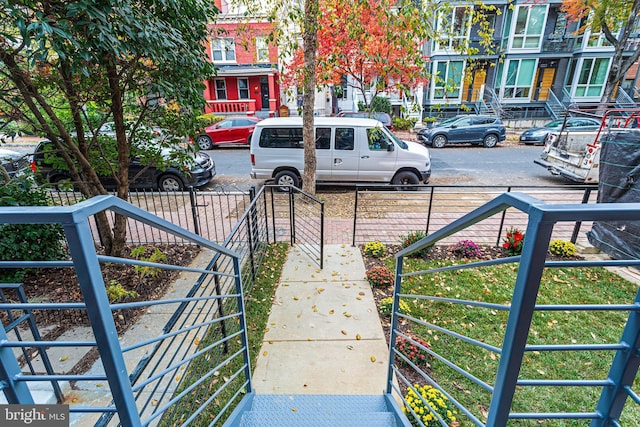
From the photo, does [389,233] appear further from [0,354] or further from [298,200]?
[0,354]

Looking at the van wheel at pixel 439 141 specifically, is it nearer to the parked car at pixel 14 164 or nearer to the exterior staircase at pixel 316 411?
the exterior staircase at pixel 316 411

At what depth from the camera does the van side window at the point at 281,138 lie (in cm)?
895

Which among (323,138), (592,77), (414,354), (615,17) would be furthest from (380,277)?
(592,77)

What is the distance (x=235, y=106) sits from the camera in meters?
23.6

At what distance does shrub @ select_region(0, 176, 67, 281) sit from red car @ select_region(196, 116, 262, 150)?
11.7m

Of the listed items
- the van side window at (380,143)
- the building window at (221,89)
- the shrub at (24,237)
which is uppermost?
the building window at (221,89)

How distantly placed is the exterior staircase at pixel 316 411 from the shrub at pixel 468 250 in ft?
11.8

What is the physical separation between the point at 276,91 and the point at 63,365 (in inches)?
910

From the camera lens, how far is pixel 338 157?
904 cm

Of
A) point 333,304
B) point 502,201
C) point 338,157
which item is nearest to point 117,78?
point 333,304

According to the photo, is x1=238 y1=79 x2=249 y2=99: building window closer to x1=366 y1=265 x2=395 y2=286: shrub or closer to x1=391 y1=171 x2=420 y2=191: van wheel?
x1=391 y1=171 x2=420 y2=191: van wheel

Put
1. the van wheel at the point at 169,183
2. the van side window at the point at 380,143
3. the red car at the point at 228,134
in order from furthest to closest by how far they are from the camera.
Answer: the red car at the point at 228,134 → the van wheel at the point at 169,183 → the van side window at the point at 380,143

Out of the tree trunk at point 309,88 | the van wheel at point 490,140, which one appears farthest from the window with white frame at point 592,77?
the tree trunk at point 309,88

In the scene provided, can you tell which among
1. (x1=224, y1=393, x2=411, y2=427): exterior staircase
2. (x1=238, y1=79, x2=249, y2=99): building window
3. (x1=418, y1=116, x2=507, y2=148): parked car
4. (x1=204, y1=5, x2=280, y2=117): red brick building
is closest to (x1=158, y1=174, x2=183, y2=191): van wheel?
(x1=224, y1=393, x2=411, y2=427): exterior staircase
